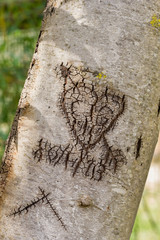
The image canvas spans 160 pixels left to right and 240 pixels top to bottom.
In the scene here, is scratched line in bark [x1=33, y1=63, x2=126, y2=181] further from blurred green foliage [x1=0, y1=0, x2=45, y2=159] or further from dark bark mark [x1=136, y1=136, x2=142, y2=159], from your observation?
blurred green foliage [x1=0, y1=0, x2=45, y2=159]

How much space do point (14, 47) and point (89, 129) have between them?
53.1 inches

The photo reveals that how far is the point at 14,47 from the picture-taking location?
1.96m

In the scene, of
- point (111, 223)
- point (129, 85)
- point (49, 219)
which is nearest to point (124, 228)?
point (111, 223)

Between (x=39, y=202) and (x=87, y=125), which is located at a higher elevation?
(x=87, y=125)

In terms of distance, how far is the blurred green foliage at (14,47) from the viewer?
188 centimetres

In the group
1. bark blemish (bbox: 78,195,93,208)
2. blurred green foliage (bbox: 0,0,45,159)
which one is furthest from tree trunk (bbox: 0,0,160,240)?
blurred green foliage (bbox: 0,0,45,159)

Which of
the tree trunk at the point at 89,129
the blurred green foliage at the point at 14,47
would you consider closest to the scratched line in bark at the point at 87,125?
the tree trunk at the point at 89,129

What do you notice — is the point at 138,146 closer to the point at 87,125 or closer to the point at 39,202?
the point at 87,125

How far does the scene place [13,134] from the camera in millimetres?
806

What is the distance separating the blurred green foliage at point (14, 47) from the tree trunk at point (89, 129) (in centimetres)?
97

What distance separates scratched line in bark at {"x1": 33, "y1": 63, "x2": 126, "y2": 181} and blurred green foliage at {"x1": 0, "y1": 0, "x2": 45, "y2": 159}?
100 cm

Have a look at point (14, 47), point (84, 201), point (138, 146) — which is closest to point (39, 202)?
point (84, 201)

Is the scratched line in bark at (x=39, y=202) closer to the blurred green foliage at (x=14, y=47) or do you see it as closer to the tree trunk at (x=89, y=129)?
the tree trunk at (x=89, y=129)

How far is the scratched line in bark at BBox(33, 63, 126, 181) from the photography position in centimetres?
74
